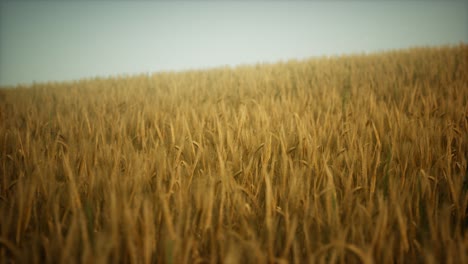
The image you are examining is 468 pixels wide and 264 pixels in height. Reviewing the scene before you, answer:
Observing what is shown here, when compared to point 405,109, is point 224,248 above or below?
below

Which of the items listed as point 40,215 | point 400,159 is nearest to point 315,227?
point 400,159

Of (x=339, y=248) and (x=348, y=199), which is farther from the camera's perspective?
(x=348, y=199)

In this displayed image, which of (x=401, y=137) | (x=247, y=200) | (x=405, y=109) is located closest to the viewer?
(x=247, y=200)

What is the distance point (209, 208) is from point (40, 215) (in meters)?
0.43

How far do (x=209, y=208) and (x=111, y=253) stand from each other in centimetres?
20

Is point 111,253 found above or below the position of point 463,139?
below

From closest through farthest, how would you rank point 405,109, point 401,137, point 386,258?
1. point 386,258
2. point 401,137
3. point 405,109

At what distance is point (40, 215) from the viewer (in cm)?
63

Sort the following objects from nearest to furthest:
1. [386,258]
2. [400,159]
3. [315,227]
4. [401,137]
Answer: [386,258], [315,227], [400,159], [401,137]

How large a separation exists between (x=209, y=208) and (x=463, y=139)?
101 cm

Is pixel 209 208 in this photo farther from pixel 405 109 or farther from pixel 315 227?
pixel 405 109

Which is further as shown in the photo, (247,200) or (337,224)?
(247,200)

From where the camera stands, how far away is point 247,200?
71cm

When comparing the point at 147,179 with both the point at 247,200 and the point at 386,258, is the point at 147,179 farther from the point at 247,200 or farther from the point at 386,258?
the point at 386,258
